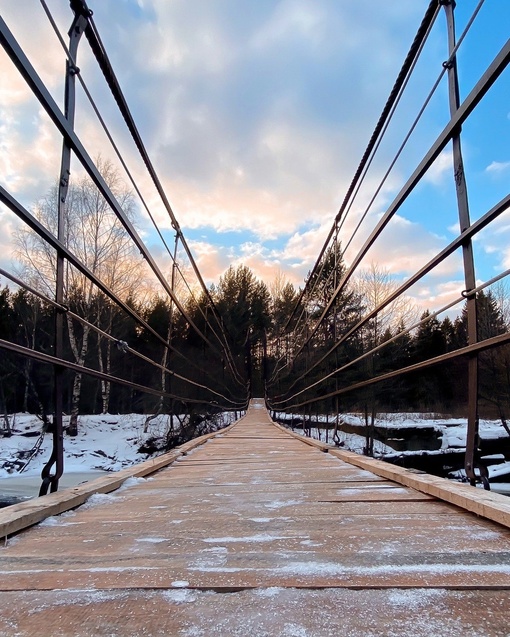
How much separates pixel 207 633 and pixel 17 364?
11843 mm

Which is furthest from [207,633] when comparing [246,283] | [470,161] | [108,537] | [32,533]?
[246,283]

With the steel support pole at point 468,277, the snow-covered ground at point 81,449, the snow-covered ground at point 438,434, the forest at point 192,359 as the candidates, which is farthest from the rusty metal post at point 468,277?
the snow-covered ground at point 438,434

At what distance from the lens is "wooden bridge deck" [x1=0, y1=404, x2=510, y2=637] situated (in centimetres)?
42

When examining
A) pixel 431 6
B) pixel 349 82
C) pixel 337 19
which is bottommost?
pixel 431 6

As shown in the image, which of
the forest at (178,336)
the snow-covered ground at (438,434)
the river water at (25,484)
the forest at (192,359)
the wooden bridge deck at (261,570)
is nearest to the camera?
the wooden bridge deck at (261,570)

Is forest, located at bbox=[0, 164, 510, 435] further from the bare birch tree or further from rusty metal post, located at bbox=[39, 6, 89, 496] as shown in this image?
rusty metal post, located at bbox=[39, 6, 89, 496]

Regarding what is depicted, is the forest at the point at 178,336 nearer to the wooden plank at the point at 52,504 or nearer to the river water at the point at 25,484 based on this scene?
the river water at the point at 25,484

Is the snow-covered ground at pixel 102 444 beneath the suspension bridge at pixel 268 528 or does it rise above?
beneath

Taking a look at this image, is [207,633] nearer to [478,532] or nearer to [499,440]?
[478,532]

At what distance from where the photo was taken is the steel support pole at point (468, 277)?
976 mm

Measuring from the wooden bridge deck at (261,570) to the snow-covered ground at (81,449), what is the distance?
17.7 feet

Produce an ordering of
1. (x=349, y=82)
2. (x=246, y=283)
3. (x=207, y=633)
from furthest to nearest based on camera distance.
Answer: (x=246, y=283)
(x=349, y=82)
(x=207, y=633)

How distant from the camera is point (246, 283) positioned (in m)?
23.9

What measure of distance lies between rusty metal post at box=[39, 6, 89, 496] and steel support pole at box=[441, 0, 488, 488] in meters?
0.96
